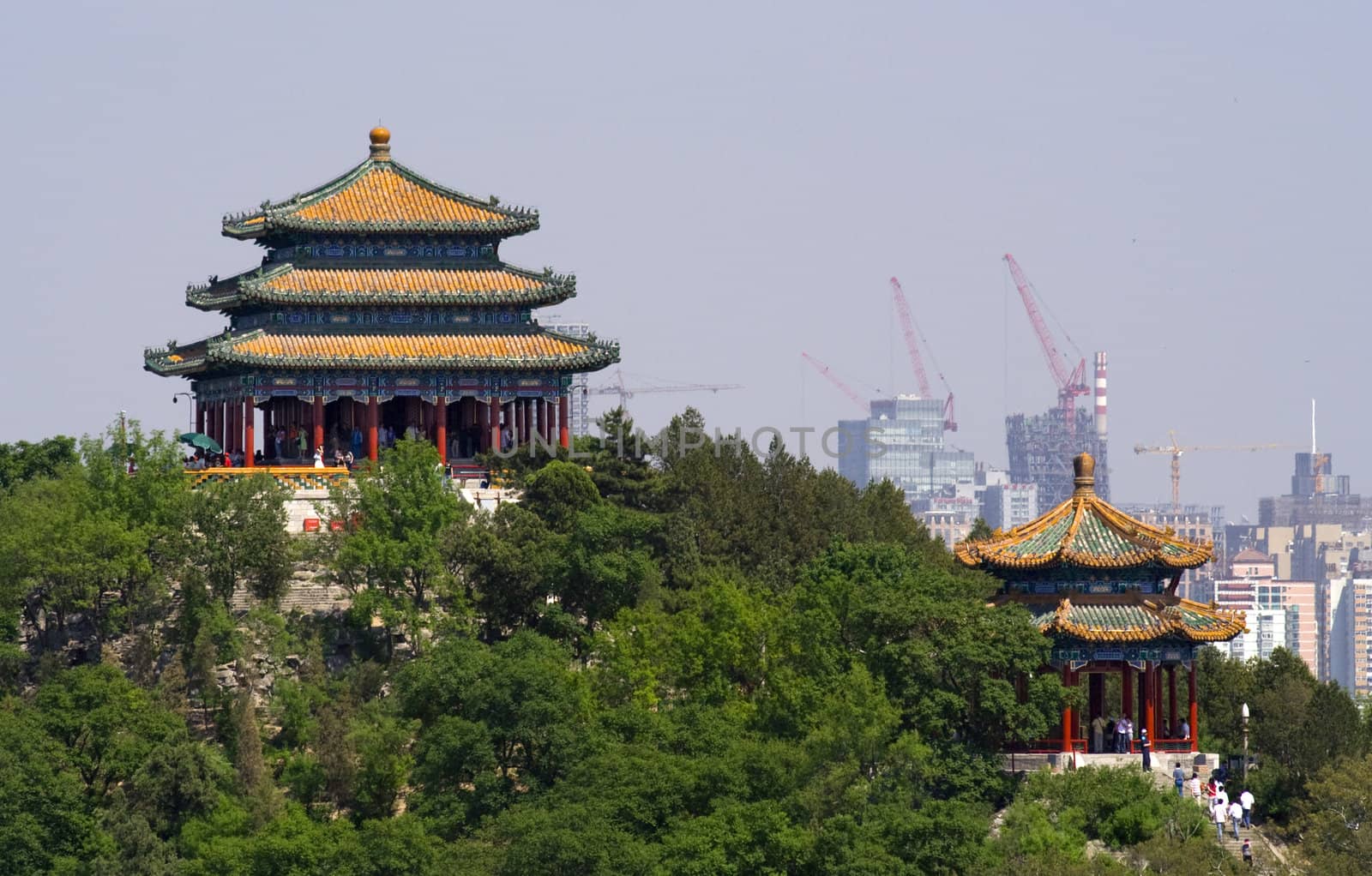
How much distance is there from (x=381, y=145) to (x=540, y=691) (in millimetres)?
27611

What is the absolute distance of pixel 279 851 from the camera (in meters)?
56.6

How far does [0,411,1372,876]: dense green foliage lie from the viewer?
55.2 meters

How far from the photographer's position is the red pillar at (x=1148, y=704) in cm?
5797

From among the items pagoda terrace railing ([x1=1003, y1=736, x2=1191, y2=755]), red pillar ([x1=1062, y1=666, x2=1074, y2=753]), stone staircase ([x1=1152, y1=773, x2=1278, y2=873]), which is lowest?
stone staircase ([x1=1152, y1=773, x2=1278, y2=873])

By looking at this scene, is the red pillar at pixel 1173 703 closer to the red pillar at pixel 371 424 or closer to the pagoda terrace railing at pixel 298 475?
the pagoda terrace railing at pixel 298 475

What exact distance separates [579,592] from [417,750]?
320 inches

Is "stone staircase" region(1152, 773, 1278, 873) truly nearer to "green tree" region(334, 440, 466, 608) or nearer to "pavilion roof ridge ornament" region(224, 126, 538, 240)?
"green tree" region(334, 440, 466, 608)

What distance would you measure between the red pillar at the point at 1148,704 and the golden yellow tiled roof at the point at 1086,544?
7.65 feet

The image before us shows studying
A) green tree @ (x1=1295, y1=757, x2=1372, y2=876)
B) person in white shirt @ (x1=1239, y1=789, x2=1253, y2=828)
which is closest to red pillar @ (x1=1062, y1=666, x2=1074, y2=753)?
person in white shirt @ (x1=1239, y1=789, x2=1253, y2=828)

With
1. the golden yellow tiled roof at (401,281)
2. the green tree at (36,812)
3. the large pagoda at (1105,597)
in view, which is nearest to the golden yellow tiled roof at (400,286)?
the golden yellow tiled roof at (401,281)

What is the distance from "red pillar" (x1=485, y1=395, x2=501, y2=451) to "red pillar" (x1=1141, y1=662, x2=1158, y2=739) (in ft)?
86.3

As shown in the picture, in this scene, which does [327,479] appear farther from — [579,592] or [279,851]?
[279,851]

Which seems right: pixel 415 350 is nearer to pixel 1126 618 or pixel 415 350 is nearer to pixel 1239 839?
pixel 1126 618

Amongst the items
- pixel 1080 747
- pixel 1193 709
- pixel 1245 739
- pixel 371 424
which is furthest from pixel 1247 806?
pixel 371 424
